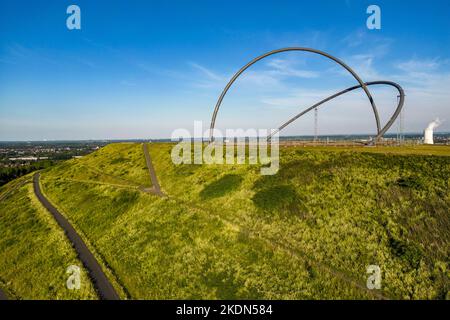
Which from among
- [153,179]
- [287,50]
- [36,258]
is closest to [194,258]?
[36,258]

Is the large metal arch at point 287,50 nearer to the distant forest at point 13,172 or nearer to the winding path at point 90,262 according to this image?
the winding path at point 90,262

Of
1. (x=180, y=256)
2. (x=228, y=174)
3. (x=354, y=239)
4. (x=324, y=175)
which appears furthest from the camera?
(x=228, y=174)

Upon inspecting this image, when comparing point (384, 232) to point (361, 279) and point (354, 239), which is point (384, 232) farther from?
point (361, 279)

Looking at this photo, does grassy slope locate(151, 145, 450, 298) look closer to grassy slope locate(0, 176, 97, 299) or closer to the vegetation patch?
the vegetation patch

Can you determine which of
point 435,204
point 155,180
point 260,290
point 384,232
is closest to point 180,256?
point 260,290

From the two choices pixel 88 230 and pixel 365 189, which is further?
pixel 88 230

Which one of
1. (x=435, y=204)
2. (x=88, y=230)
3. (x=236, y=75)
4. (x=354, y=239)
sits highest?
(x=236, y=75)
